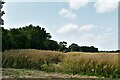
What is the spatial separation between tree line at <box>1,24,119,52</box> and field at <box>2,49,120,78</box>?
3.34m

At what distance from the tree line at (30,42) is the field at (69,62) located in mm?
3344

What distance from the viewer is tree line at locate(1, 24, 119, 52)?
68.2 feet

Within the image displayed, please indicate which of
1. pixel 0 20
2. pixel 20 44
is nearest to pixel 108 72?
pixel 0 20

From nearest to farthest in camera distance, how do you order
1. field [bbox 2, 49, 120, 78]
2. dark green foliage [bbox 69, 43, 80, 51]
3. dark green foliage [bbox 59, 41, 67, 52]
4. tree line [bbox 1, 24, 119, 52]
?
field [bbox 2, 49, 120, 78] → tree line [bbox 1, 24, 119, 52] → dark green foliage [bbox 69, 43, 80, 51] → dark green foliage [bbox 59, 41, 67, 52]

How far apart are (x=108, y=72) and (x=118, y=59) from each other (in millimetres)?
1063

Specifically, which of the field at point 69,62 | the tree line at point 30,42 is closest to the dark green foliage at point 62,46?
the tree line at point 30,42

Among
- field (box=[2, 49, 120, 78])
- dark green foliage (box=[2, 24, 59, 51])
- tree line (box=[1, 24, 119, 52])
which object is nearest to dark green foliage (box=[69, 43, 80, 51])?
tree line (box=[1, 24, 119, 52])

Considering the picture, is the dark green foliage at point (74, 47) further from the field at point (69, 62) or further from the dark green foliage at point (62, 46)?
the field at point (69, 62)

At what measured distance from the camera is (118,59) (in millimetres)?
11758

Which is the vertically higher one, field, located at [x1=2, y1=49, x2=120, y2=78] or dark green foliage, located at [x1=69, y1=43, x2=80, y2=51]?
dark green foliage, located at [x1=69, y1=43, x2=80, y2=51]

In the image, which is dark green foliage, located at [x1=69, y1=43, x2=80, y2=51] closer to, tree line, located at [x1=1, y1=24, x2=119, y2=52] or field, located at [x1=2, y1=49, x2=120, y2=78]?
tree line, located at [x1=1, y1=24, x2=119, y2=52]

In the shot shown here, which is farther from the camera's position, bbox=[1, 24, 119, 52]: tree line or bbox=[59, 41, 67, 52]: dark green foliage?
bbox=[59, 41, 67, 52]: dark green foliage

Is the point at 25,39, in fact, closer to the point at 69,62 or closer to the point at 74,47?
the point at 74,47

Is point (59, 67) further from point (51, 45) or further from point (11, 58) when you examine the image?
point (51, 45)
